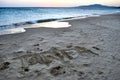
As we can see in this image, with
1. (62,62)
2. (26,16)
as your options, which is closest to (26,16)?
(26,16)

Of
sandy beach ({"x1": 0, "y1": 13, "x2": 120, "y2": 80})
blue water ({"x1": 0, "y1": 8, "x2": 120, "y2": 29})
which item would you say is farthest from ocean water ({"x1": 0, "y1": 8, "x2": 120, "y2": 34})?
sandy beach ({"x1": 0, "y1": 13, "x2": 120, "y2": 80})

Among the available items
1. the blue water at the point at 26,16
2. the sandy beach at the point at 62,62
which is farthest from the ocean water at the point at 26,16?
the sandy beach at the point at 62,62

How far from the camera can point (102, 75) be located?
2412 mm

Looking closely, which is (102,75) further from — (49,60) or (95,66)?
(49,60)

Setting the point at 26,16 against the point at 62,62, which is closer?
the point at 62,62

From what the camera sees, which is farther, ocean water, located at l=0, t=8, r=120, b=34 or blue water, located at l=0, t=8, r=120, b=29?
blue water, located at l=0, t=8, r=120, b=29

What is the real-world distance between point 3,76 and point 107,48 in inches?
116

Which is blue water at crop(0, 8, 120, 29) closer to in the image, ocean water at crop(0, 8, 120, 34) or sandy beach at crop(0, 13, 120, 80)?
ocean water at crop(0, 8, 120, 34)

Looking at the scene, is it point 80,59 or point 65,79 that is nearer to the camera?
point 65,79

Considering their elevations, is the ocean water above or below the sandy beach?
above

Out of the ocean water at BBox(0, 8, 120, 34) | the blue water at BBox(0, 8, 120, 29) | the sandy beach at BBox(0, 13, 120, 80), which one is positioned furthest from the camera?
the blue water at BBox(0, 8, 120, 29)

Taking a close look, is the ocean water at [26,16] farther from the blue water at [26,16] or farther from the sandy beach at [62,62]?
the sandy beach at [62,62]

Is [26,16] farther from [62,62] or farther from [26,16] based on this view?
[62,62]

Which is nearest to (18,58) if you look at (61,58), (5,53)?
(5,53)
